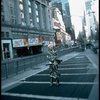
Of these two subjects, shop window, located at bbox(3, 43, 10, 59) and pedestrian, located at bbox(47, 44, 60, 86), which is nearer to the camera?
pedestrian, located at bbox(47, 44, 60, 86)

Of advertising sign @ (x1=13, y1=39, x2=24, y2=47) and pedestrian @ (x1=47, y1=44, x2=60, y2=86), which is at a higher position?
advertising sign @ (x1=13, y1=39, x2=24, y2=47)

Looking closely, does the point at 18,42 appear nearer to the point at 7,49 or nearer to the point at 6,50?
the point at 7,49

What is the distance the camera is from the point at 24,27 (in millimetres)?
60219

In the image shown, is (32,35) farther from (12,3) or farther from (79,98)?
(79,98)

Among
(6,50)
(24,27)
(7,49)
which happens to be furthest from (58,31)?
(6,50)

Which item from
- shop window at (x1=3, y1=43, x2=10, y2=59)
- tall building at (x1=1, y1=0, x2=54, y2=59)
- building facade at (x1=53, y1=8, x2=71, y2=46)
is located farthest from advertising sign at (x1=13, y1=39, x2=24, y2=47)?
building facade at (x1=53, y1=8, x2=71, y2=46)

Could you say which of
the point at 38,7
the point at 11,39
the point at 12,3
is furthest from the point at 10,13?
the point at 38,7

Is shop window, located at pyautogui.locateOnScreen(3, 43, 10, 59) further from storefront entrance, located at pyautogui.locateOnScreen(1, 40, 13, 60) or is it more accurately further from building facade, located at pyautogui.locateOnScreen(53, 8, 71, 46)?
building facade, located at pyautogui.locateOnScreen(53, 8, 71, 46)

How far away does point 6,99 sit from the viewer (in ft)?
24.8

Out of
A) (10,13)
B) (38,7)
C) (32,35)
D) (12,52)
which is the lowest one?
(12,52)

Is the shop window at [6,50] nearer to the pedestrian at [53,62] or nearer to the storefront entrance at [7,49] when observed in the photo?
the storefront entrance at [7,49]

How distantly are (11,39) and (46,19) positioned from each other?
33162 millimetres

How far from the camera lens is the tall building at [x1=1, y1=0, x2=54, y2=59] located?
1951 inches

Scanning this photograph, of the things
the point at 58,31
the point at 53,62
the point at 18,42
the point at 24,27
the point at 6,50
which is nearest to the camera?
the point at 53,62
